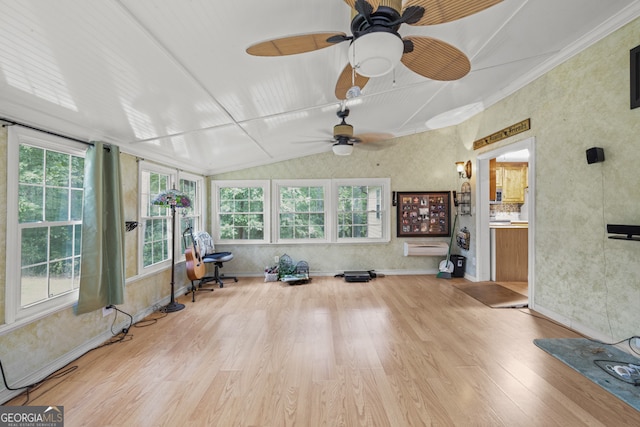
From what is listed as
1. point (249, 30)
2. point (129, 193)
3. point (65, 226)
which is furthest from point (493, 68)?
point (65, 226)

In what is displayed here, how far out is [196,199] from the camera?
199 inches

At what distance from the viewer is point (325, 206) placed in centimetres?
538

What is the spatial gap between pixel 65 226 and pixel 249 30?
251cm

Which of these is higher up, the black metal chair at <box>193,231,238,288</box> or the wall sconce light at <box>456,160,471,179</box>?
the wall sconce light at <box>456,160,471,179</box>

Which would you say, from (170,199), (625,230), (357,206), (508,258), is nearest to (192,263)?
(170,199)

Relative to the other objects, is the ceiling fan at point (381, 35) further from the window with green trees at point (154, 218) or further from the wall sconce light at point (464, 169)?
the wall sconce light at point (464, 169)

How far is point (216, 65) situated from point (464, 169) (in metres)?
4.73

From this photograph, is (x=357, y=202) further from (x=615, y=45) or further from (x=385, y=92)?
(x=615, y=45)

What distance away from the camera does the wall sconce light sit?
4.84 metres

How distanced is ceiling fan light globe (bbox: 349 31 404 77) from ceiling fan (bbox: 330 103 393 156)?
178 cm

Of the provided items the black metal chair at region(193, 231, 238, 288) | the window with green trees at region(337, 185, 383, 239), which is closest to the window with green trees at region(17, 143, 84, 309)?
the black metal chair at region(193, 231, 238, 288)

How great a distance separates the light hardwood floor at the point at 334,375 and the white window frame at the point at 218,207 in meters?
2.04

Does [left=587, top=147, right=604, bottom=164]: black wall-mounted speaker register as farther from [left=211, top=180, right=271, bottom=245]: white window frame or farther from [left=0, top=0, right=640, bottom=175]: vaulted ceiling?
[left=211, top=180, right=271, bottom=245]: white window frame

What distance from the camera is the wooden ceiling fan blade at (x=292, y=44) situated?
4.41ft
